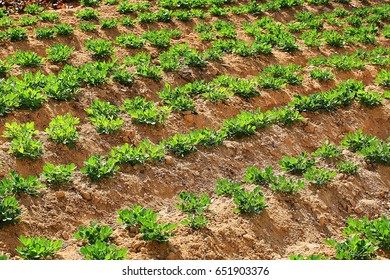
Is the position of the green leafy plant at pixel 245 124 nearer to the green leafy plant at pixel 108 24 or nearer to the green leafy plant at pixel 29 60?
the green leafy plant at pixel 29 60

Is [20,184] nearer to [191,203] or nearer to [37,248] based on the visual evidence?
[37,248]

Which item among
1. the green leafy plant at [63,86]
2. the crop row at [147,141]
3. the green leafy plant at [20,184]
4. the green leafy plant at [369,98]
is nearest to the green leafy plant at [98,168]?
the crop row at [147,141]

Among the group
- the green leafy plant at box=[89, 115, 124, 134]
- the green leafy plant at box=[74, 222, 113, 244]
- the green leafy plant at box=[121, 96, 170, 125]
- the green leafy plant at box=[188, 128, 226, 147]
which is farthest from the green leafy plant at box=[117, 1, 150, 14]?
the green leafy plant at box=[74, 222, 113, 244]

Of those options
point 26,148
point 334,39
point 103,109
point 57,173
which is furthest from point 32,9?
point 57,173

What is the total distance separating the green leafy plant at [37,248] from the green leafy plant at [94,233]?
0.27 meters

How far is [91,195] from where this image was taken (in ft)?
20.7

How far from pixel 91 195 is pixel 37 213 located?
2.30ft

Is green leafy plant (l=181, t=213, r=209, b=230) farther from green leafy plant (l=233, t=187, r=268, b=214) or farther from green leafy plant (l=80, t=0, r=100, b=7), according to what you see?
green leafy plant (l=80, t=0, r=100, b=7)

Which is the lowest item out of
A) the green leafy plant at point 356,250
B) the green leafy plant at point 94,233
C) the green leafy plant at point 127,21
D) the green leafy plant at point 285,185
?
the green leafy plant at point 94,233

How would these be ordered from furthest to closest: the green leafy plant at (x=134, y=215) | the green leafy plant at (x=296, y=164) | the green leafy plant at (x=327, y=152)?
the green leafy plant at (x=327, y=152), the green leafy plant at (x=296, y=164), the green leafy plant at (x=134, y=215)

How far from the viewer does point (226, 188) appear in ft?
21.4

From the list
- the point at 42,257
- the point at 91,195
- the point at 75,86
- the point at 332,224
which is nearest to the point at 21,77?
the point at 75,86

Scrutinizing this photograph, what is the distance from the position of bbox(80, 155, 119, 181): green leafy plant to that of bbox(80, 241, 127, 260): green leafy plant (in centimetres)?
143

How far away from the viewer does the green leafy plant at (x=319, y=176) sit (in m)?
6.79
